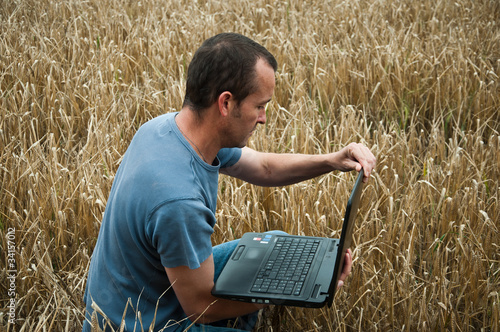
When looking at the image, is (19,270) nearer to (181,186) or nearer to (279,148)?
(181,186)

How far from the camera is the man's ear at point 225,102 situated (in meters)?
1.49

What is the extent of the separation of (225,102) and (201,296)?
49 cm

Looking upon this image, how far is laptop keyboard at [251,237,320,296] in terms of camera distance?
152cm

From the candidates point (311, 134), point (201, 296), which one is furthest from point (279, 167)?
point (311, 134)

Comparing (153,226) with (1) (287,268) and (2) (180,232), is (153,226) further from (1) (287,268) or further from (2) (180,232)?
(1) (287,268)

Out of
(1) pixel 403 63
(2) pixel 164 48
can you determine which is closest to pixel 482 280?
(1) pixel 403 63

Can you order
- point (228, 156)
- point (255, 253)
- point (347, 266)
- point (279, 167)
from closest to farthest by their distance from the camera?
point (347, 266), point (255, 253), point (228, 156), point (279, 167)

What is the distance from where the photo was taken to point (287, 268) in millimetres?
1635

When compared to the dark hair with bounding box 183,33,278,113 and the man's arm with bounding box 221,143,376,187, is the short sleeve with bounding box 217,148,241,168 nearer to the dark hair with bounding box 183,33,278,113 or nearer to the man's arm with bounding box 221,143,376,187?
the man's arm with bounding box 221,143,376,187

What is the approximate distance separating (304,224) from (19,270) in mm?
1025

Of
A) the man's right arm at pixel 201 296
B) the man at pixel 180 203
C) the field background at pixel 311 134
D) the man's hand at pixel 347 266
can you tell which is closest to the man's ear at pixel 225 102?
the man at pixel 180 203

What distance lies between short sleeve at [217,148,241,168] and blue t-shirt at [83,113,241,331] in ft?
0.83

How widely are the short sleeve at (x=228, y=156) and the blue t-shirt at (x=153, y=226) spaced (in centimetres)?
25

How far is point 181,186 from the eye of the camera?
1.37 meters
